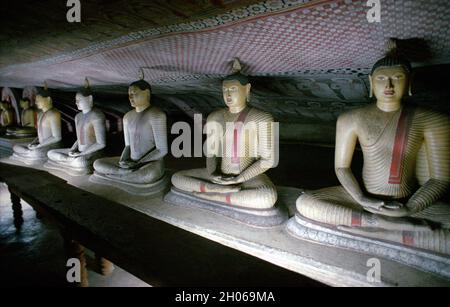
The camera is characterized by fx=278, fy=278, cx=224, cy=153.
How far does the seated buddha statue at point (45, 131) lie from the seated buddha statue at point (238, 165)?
361 centimetres

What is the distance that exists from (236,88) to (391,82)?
1369 mm

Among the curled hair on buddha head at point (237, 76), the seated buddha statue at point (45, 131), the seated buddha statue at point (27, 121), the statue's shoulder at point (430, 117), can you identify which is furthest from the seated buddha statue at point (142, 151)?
the seated buddha statue at point (27, 121)

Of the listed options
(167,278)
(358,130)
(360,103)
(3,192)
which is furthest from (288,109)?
(3,192)

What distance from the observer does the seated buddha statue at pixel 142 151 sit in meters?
3.58

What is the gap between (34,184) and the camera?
97.0 inches

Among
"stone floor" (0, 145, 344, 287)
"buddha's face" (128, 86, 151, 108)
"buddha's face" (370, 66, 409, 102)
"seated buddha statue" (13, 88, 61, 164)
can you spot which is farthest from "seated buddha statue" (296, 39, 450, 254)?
"seated buddha statue" (13, 88, 61, 164)

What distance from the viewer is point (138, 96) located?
3.73 metres

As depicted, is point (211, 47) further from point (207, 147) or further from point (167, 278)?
point (167, 278)

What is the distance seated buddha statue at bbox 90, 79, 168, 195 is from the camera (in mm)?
3576

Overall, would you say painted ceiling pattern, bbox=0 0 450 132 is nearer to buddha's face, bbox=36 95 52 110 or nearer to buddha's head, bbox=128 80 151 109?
buddha's head, bbox=128 80 151 109

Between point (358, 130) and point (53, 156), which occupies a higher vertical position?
point (358, 130)

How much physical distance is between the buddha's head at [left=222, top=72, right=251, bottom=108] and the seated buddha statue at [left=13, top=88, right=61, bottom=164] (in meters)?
4.05

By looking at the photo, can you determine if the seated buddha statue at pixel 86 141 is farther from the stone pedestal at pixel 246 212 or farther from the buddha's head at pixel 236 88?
the buddha's head at pixel 236 88
